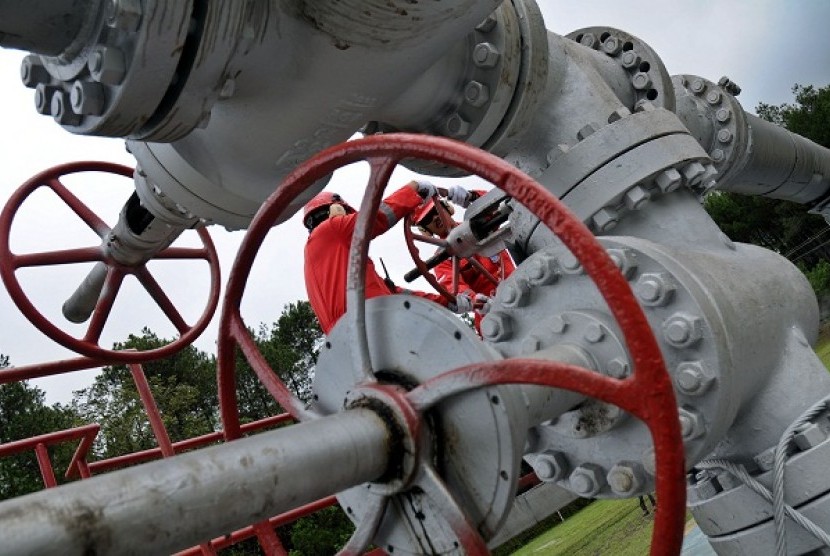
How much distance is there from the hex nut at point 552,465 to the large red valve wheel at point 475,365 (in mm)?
552

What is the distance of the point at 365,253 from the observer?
100 centimetres

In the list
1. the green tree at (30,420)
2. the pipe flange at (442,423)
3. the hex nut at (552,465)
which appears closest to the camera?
the pipe flange at (442,423)

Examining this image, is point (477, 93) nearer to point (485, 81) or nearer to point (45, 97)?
point (485, 81)

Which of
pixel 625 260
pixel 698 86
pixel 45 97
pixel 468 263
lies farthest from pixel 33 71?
pixel 468 263

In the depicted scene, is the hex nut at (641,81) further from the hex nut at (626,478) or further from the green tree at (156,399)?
the green tree at (156,399)

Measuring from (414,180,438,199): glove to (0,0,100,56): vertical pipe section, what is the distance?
6.62ft

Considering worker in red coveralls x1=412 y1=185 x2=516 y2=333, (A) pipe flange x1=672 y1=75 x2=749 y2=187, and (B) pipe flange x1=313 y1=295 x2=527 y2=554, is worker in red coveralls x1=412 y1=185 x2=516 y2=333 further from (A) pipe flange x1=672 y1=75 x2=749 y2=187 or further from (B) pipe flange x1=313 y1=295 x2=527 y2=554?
(B) pipe flange x1=313 y1=295 x2=527 y2=554

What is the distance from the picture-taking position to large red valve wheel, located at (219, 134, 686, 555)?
731mm

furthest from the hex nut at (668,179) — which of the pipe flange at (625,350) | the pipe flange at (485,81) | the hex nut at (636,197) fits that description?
the pipe flange at (485,81)

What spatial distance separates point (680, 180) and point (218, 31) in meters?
1.09

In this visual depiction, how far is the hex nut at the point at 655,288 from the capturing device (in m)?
1.33

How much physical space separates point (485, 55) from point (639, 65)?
2.18 feet

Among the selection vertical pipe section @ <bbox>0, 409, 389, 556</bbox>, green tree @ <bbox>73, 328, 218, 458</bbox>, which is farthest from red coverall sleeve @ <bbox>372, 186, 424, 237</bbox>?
green tree @ <bbox>73, 328, 218, 458</bbox>

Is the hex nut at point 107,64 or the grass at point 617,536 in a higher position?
the hex nut at point 107,64
